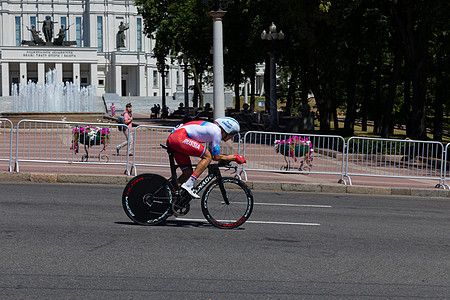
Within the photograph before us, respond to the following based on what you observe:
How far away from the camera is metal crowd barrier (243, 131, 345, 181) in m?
16.8

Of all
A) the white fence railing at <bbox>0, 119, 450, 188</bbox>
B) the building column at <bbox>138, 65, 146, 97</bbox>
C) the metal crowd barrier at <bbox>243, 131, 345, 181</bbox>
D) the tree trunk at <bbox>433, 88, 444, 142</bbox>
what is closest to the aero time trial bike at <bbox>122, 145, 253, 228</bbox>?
the white fence railing at <bbox>0, 119, 450, 188</bbox>

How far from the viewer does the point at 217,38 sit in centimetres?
1783

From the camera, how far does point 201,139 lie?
28.3 ft

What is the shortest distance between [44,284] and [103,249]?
154 centimetres

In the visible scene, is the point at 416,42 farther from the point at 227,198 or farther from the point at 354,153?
the point at 227,198

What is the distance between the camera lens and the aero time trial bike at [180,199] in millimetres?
8750

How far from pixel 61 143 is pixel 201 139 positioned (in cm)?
926

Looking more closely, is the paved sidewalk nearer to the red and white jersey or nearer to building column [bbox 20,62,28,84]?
the red and white jersey

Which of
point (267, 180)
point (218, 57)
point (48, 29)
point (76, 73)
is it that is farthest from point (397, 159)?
point (76, 73)

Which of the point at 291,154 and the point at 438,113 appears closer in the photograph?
the point at 291,154

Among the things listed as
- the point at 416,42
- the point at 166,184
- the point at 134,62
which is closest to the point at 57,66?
the point at 134,62

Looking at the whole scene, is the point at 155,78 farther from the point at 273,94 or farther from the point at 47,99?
the point at 273,94

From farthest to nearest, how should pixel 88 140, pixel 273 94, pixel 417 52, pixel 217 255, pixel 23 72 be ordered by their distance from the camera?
pixel 23 72 < pixel 273 94 < pixel 417 52 < pixel 88 140 < pixel 217 255

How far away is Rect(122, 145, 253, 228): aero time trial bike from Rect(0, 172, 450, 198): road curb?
612cm
